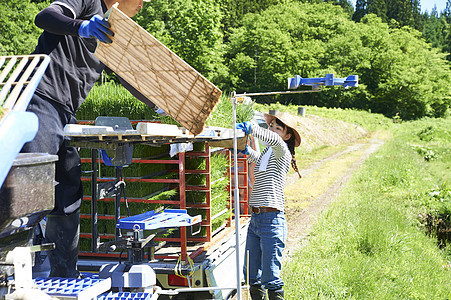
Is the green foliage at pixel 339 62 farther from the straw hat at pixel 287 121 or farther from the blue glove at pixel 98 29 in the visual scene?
the blue glove at pixel 98 29

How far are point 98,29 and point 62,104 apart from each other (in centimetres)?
64

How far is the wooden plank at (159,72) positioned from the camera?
2348 mm

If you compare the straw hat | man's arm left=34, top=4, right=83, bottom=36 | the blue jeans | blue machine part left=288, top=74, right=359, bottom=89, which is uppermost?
man's arm left=34, top=4, right=83, bottom=36

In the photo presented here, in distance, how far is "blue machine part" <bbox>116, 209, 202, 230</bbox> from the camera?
297 cm

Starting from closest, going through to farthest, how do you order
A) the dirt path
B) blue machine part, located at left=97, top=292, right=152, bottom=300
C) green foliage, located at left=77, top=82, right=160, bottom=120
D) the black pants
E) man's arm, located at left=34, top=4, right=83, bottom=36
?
blue machine part, located at left=97, top=292, right=152, bottom=300 → man's arm, located at left=34, top=4, right=83, bottom=36 → the black pants → green foliage, located at left=77, top=82, right=160, bottom=120 → the dirt path

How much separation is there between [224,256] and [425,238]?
13.8 feet

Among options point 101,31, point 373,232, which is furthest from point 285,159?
point 373,232

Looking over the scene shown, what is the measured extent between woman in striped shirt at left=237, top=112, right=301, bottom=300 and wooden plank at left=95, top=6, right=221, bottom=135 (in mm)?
1060

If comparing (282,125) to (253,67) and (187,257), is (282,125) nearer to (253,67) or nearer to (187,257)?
(187,257)

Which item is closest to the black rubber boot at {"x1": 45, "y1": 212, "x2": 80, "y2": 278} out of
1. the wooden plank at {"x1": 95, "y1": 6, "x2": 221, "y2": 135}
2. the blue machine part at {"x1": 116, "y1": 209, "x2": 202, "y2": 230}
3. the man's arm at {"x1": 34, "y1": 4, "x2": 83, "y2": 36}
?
the blue machine part at {"x1": 116, "y1": 209, "x2": 202, "y2": 230}

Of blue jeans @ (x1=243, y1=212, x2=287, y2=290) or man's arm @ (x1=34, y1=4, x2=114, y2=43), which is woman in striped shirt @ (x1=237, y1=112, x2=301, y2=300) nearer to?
blue jeans @ (x1=243, y1=212, x2=287, y2=290)

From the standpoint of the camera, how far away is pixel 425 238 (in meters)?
7.19

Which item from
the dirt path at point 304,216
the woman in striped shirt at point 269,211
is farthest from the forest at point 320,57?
the woman in striped shirt at point 269,211

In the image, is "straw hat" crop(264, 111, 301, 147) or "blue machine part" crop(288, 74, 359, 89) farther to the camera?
"straw hat" crop(264, 111, 301, 147)
